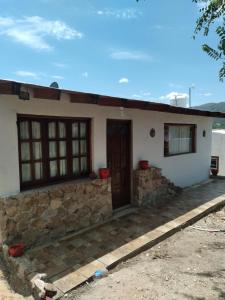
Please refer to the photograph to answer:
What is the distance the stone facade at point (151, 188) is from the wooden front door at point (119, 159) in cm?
29

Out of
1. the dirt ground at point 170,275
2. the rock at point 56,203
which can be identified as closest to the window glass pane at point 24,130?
the rock at point 56,203

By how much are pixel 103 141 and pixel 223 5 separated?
12.5 ft

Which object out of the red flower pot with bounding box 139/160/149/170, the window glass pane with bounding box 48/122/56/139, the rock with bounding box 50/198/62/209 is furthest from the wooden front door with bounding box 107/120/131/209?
the rock with bounding box 50/198/62/209

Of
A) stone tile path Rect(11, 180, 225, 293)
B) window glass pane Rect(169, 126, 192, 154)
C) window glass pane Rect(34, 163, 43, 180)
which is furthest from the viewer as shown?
window glass pane Rect(169, 126, 192, 154)

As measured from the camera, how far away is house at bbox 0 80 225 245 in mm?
4354

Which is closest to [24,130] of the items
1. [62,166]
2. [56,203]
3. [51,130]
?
[51,130]

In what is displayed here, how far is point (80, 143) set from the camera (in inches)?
225

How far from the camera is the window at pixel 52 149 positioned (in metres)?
4.78

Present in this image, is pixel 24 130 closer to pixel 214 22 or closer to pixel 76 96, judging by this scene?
pixel 76 96

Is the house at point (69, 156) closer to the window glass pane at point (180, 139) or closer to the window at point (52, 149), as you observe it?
the window at point (52, 149)

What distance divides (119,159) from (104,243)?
2549mm

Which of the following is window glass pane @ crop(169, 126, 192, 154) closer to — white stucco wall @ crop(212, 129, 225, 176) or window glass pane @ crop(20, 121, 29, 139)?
window glass pane @ crop(20, 121, 29, 139)

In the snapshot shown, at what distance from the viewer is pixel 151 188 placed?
281 inches

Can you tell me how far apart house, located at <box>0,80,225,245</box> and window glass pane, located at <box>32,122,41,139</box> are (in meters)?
0.02
